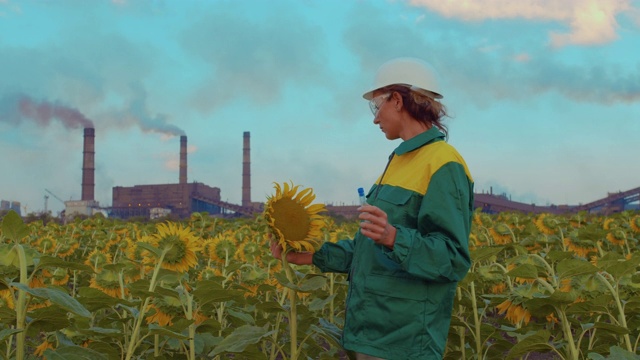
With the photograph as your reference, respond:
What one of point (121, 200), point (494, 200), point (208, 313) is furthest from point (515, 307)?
point (121, 200)

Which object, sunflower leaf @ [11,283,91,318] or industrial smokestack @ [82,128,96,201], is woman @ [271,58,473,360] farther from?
industrial smokestack @ [82,128,96,201]

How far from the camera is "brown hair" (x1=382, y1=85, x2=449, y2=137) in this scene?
2.20 metres

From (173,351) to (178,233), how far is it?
0.64 m

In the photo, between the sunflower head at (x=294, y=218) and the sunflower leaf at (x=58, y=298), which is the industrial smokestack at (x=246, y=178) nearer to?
the sunflower head at (x=294, y=218)

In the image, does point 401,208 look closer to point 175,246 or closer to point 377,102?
point 377,102

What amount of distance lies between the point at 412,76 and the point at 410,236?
548 millimetres

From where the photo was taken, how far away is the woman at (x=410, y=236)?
194 centimetres

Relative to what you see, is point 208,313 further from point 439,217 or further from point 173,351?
point 439,217

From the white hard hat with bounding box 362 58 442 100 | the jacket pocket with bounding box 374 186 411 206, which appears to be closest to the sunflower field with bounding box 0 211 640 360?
the jacket pocket with bounding box 374 186 411 206

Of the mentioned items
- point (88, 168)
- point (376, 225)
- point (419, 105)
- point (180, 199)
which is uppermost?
point (88, 168)

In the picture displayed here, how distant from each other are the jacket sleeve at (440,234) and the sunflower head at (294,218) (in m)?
0.39

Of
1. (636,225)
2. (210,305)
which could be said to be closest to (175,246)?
(210,305)

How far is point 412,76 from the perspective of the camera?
2184 millimetres

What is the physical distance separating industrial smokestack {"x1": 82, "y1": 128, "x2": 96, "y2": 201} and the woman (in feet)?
194
